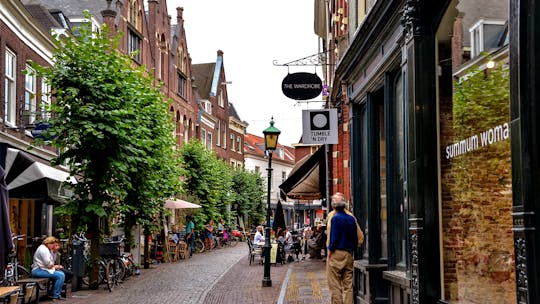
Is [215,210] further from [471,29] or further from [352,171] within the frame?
[471,29]

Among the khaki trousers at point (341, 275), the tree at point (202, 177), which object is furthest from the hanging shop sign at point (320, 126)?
the tree at point (202, 177)

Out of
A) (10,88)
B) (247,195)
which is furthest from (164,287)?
(247,195)

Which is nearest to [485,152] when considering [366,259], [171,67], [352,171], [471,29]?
[471,29]

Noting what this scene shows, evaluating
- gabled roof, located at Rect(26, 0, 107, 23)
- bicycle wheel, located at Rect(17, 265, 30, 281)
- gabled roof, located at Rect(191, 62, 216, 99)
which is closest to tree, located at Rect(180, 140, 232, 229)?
gabled roof, located at Rect(26, 0, 107, 23)

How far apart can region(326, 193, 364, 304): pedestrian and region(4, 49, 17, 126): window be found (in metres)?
11.7

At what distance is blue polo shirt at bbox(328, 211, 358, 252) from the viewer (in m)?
10.9

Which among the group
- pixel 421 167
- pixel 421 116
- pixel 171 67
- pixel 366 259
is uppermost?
pixel 171 67

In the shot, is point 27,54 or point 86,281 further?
point 27,54

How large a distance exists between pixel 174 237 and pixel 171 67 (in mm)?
18786

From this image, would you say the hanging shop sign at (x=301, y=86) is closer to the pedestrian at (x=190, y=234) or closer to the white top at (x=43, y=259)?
the white top at (x=43, y=259)

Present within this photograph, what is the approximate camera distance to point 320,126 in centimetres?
1514

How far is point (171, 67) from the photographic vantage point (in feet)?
153

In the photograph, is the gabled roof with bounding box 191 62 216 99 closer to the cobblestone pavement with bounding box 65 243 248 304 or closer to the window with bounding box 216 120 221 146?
the window with bounding box 216 120 221 146

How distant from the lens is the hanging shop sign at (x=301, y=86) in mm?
16922
